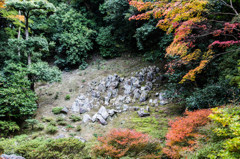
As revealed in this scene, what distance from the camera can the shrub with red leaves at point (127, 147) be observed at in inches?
140

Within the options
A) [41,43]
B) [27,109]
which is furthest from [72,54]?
[27,109]

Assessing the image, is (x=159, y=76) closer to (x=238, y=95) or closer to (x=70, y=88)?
(x=238, y=95)

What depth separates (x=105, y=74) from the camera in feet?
35.1

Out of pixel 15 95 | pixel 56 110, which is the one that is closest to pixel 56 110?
pixel 56 110

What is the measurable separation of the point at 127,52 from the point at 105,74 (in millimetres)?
3531

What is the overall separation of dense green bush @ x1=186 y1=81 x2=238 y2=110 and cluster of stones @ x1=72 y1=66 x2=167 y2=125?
86.7 inches

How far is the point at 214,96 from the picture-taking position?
17.2ft

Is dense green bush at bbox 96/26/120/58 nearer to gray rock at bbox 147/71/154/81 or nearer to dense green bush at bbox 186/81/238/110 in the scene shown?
gray rock at bbox 147/71/154/81

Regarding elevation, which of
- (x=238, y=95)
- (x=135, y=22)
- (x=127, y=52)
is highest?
(x=135, y=22)

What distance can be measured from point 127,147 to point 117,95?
539cm

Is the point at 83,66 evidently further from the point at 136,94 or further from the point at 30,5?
the point at 136,94

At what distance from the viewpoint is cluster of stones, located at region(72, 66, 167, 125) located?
758 cm

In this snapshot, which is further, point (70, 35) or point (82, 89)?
point (70, 35)

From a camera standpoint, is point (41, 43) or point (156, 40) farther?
point (156, 40)
